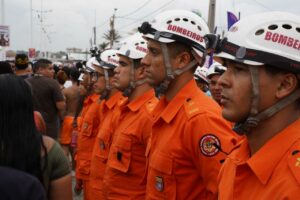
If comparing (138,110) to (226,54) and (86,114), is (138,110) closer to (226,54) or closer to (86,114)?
(226,54)

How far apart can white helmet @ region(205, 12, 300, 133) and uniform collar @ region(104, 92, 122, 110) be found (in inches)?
135

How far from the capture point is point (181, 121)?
3121 mm

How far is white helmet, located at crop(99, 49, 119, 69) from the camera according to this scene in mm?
6336

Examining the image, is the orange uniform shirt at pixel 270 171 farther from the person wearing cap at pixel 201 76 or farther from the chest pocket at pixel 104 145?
the person wearing cap at pixel 201 76

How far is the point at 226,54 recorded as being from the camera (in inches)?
91.6

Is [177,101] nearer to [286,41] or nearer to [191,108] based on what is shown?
[191,108]

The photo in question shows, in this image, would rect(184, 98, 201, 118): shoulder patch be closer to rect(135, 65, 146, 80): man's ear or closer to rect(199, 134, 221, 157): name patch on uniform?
rect(199, 134, 221, 157): name patch on uniform

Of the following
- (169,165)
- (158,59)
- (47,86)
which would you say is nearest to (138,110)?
(158,59)

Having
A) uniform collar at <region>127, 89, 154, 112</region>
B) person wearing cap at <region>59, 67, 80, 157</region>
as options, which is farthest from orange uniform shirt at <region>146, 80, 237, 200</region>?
person wearing cap at <region>59, 67, 80, 157</region>

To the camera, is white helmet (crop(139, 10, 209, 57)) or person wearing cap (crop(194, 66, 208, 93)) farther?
person wearing cap (crop(194, 66, 208, 93))

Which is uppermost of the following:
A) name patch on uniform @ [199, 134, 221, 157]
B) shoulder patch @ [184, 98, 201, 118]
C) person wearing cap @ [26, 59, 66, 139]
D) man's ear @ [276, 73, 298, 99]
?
man's ear @ [276, 73, 298, 99]

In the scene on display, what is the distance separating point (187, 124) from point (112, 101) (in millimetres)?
2789

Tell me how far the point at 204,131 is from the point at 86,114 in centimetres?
375

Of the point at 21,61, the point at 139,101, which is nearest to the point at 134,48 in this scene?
the point at 139,101
